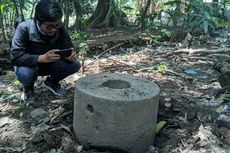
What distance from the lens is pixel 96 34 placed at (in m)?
7.76

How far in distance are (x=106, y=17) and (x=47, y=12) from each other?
529 centimetres

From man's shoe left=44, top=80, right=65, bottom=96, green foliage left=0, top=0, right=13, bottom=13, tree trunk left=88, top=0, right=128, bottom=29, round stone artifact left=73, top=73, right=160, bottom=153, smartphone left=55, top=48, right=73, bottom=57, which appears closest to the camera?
round stone artifact left=73, top=73, right=160, bottom=153

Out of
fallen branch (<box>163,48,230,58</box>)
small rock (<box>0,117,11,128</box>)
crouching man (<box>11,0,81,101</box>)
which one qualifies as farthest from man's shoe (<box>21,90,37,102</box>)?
fallen branch (<box>163,48,230,58</box>)

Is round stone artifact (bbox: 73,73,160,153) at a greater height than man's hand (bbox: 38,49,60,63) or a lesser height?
lesser

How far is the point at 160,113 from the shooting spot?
3.82 m

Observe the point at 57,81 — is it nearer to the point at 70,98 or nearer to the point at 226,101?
the point at 70,98

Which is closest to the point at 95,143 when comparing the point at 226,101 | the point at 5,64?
the point at 226,101

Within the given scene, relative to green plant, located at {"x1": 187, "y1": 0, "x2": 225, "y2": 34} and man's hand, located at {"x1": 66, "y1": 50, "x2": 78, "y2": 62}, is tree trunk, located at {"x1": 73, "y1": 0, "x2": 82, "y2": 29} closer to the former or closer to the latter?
green plant, located at {"x1": 187, "y1": 0, "x2": 225, "y2": 34}

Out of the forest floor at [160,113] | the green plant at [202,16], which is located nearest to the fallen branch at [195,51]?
the green plant at [202,16]

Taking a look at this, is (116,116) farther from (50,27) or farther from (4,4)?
(4,4)

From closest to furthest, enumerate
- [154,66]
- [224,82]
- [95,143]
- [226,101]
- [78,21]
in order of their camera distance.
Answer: [95,143] < [226,101] < [224,82] < [154,66] < [78,21]

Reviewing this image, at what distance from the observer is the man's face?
3618 millimetres

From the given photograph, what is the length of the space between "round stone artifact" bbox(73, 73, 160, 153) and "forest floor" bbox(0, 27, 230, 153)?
0.53ft

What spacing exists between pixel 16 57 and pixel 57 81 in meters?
0.66
